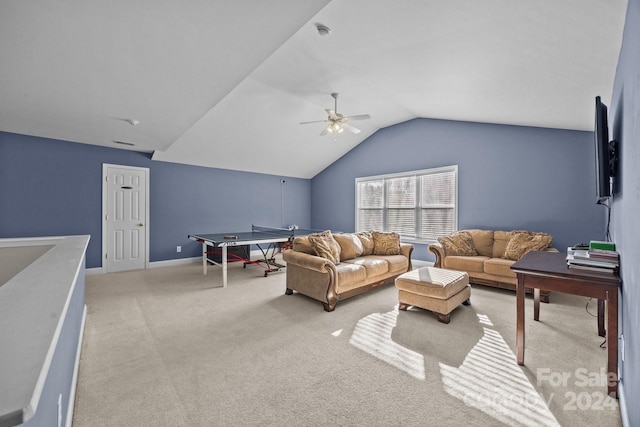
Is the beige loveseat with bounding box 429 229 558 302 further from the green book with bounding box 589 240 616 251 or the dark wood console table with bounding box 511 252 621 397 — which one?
the dark wood console table with bounding box 511 252 621 397

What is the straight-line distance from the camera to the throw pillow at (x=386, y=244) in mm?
4656

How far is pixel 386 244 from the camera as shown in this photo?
468cm

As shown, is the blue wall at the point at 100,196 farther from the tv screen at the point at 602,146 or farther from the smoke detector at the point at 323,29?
the tv screen at the point at 602,146

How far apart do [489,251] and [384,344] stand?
10.3 feet

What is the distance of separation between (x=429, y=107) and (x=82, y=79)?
188 inches

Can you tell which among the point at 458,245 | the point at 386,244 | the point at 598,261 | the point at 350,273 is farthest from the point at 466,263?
the point at 598,261

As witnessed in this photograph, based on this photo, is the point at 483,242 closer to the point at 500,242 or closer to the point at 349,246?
the point at 500,242

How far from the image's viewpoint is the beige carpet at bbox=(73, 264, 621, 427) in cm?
170

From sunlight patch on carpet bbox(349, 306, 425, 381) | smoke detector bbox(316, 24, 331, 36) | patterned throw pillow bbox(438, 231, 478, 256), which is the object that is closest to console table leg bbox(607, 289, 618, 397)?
sunlight patch on carpet bbox(349, 306, 425, 381)

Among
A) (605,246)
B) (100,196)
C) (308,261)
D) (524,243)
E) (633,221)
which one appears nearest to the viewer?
(633,221)

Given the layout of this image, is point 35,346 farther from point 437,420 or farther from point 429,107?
point 429,107

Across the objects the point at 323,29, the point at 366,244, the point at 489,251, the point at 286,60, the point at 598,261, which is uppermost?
the point at 286,60

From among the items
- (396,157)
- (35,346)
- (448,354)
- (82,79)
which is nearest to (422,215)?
(396,157)

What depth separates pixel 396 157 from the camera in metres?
6.36
